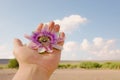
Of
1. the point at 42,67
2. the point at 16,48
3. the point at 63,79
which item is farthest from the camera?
the point at 63,79

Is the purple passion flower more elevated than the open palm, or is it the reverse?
the purple passion flower

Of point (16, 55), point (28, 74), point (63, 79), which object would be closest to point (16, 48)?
point (16, 55)

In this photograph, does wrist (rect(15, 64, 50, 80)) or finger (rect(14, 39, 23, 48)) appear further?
finger (rect(14, 39, 23, 48))

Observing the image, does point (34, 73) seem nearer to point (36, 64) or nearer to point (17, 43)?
point (36, 64)

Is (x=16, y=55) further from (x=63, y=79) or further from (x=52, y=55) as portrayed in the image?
(x=63, y=79)

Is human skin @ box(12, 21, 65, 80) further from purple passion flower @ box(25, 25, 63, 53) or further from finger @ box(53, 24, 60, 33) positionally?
finger @ box(53, 24, 60, 33)

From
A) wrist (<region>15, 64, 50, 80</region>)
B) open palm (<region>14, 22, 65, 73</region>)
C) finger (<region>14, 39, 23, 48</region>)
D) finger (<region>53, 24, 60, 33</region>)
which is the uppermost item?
finger (<region>53, 24, 60, 33</region>)

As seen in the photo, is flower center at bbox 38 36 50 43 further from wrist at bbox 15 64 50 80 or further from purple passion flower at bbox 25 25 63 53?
wrist at bbox 15 64 50 80

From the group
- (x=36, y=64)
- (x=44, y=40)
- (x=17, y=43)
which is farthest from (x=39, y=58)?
(x=17, y=43)

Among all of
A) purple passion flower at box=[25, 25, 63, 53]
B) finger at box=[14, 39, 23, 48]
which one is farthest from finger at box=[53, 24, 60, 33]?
finger at box=[14, 39, 23, 48]

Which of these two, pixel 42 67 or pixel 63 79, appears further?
pixel 63 79
